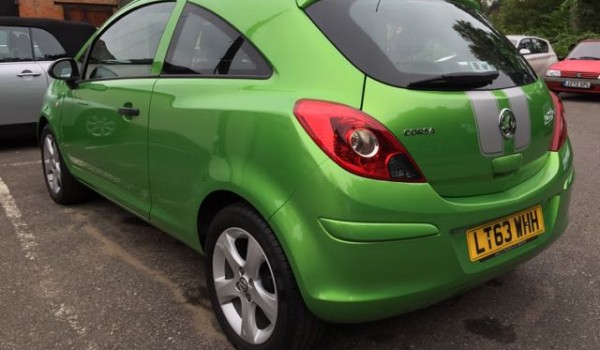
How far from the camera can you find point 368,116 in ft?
6.15

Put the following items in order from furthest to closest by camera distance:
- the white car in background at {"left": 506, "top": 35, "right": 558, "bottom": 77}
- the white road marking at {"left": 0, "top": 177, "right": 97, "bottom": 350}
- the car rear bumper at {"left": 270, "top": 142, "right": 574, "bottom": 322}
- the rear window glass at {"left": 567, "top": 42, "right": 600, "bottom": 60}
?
the white car in background at {"left": 506, "top": 35, "right": 558, "bottom": 77}, the rear window glass at {"left": 567, "top": 42, "right": 600, "bottom": 60}, the white road marking at {"left": 0, "top": 177, "right": 97, "bottom": 350}, the car rear bumper at {"left": 270, "top": 142, "right": 574, "bottom": 322}

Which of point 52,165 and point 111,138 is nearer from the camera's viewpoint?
point 111,138

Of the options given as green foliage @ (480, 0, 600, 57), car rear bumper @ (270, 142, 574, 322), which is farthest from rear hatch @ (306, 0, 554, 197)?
green foliage @ (480, 0, 600, 57)

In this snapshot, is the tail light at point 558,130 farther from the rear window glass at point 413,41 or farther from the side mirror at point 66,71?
the side mirror at point 66,71

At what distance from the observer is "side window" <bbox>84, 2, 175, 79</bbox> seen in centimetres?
287

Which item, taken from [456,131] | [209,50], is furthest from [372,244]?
[209,50]

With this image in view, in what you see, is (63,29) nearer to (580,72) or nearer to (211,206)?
(211,206)

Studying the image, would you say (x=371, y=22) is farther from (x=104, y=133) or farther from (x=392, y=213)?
(x=104, y=133)

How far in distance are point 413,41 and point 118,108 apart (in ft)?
5.39

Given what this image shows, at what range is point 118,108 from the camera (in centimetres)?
296

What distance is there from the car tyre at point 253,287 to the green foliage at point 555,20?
16319 mm

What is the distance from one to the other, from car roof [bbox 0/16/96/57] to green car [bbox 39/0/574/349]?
4.36 m

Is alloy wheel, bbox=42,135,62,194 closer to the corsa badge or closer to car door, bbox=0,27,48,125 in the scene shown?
car door, bbox=0,27,48,125

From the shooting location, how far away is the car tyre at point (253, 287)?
2.03 m
